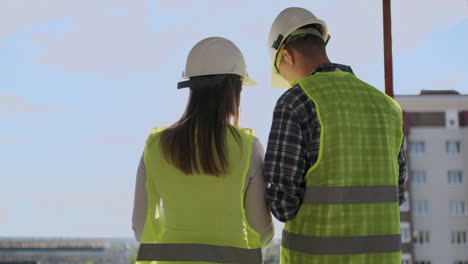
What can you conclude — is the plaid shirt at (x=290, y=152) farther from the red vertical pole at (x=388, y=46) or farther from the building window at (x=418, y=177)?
the building window at (x=418, y=177)

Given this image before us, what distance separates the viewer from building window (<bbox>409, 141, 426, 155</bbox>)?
85.9ft

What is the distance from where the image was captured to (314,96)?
1408 mm

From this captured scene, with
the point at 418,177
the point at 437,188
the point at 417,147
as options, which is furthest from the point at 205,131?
the point at 417,147

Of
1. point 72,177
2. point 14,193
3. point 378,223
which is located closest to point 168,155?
point 378,223

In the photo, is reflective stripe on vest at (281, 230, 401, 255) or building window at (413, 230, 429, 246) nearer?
reflective stripe on vest at (281, 230, 401, 255)

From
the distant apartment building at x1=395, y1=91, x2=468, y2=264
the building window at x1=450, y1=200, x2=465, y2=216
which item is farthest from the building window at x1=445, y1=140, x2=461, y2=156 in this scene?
the building window at x1=450, y1=200, x2=465, y2=216

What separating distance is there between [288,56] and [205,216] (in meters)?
0.49

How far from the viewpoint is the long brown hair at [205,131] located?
1.35 meters

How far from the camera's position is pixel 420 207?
2653 cm

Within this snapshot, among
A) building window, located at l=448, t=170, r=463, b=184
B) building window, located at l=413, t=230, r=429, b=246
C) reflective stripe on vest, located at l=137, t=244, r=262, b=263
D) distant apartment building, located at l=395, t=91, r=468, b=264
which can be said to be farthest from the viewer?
building window, located at l=413, t=230, r=429, b=246

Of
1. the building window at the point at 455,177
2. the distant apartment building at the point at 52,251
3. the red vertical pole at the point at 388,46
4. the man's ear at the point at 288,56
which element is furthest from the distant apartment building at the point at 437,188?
the man's ear at the point at 288,56

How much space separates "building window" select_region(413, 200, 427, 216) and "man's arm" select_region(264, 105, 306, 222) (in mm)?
26141

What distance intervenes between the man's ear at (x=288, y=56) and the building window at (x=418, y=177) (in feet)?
85.5

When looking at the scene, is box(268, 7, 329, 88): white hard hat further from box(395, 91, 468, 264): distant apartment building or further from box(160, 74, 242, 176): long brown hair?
box(395, 91, 468, 264): distant apartment building
